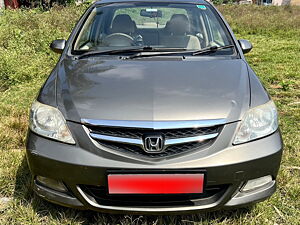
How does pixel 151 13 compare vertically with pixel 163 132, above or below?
above

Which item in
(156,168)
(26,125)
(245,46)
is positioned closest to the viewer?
(156,168)

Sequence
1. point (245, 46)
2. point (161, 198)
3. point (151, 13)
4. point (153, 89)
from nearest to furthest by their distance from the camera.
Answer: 1. point (161, 198)
2. point (153, 89)
3. point (245, 46)
4. point (151, 13)

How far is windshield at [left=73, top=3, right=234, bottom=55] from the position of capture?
2578 mm

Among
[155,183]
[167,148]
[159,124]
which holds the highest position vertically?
[159,124]

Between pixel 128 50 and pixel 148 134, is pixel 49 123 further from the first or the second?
pixel 128 50

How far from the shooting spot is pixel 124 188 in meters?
1.55

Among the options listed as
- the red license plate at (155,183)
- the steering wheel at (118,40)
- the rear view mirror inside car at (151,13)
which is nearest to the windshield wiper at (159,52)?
the steering wheel at (118,40)

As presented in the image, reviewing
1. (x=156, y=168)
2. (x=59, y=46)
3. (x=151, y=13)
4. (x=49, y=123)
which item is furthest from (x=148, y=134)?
(x=151, y=13)

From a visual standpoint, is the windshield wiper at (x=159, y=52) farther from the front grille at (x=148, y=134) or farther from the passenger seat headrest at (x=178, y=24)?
the front grille at (x=148, y=134)

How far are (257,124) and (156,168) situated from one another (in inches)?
23.9

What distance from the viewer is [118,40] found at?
266 centimetres

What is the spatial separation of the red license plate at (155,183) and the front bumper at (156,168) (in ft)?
0.11

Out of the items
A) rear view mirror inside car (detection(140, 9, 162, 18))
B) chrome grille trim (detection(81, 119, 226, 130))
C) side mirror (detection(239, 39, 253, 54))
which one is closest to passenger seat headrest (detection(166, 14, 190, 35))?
rear view mirror inside car (detection(140, 9, 162, 18))

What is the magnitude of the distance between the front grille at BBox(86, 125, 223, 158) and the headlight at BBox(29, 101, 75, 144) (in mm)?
174
